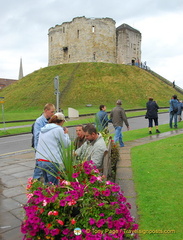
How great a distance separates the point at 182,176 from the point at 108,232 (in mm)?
3053

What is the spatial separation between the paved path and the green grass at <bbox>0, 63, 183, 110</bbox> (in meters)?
28.3

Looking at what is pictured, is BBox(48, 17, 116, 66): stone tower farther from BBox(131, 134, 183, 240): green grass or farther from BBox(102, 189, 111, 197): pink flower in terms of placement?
BBox(102, 189, 111, 197): pink flower

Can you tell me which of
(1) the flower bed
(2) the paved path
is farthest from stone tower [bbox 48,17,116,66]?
(1) the flower bed

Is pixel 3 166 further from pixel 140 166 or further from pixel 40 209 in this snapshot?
pixel 40 209

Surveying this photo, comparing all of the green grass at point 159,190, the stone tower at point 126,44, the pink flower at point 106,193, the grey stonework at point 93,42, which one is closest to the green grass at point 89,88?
the grey stonework at point 93,42

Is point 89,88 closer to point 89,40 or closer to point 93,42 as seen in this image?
point 93,42

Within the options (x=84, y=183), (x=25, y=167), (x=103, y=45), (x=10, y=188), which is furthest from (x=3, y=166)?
(x=103, y=45)

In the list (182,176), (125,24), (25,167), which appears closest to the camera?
(182,176)

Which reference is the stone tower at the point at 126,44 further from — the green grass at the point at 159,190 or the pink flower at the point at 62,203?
the pink flower at the point at 62,203

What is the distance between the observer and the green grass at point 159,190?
321cm

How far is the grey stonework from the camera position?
56281 mm

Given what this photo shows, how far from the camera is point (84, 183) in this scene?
3.05 m

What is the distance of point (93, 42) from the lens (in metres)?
56.1

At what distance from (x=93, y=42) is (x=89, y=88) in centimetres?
1855
